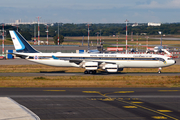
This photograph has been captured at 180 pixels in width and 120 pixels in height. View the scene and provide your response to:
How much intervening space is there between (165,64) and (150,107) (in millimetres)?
31008

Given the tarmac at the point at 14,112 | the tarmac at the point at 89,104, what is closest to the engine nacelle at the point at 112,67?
the tarmac at the point at 89,104

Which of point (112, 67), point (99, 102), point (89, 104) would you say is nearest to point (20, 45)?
point (112, 67)

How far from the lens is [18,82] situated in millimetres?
40281

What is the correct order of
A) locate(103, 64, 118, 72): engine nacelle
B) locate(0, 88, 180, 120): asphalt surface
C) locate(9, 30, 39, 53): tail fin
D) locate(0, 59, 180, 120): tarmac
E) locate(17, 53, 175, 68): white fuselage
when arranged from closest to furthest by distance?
locate(0, 59, 180, 120): tarmac → locate(0, 88, 180, 120): asphalt surface → locate(103, 64, 118, 72): engine nacelle → locate(17, 53, 175, 68): white fuselage → locate(9, 30, 39, 53): tail fin

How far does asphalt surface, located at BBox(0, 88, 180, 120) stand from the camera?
22.4 metres

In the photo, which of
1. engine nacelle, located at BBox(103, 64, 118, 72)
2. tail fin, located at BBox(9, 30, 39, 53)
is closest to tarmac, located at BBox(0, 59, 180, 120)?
engine nacelle, located at BBox(103, 64, 118, 72)

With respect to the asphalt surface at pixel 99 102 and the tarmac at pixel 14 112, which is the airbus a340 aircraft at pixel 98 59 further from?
the tarmac at pixel 14 112

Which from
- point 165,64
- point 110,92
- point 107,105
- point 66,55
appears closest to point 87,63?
point 66,55

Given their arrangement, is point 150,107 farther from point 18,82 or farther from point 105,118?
point 18,82

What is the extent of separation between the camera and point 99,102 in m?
Result: 27.7

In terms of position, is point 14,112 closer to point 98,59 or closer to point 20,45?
point 98,59

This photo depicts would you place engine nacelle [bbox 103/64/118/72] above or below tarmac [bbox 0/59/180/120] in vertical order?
above

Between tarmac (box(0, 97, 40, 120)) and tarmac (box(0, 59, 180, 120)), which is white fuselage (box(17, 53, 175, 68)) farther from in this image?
tarmac (box(0, 97, 40, 120))

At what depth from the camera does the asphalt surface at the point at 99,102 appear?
73.6ft
